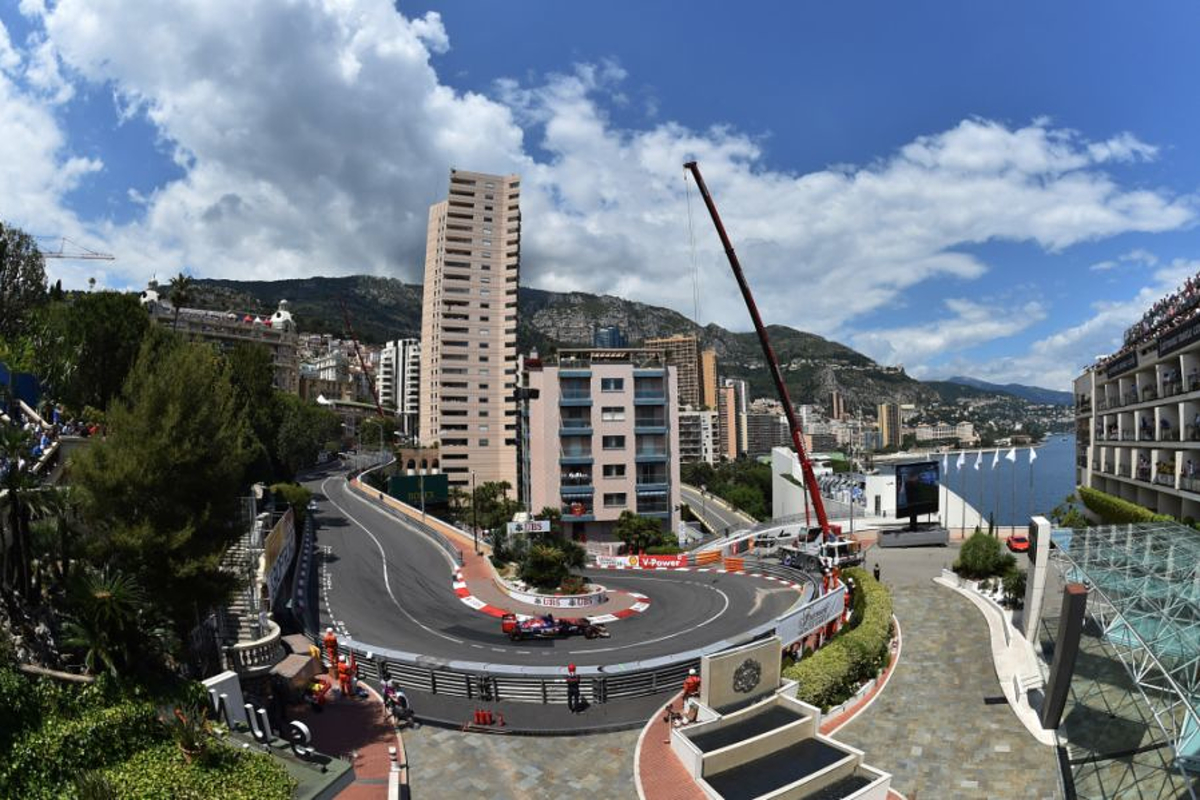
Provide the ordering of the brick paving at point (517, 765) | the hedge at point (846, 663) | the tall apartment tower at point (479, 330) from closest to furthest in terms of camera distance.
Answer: the brick paving at point (517, 765), the hedge at point (846, 663), the tall apartment tower at point (479, 330)

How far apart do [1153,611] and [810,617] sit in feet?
37.5

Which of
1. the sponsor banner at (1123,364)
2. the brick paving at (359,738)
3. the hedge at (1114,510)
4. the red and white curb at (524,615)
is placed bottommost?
the red and white curb at (524,615)

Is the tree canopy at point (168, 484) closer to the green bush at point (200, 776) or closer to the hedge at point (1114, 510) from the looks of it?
the green bush at point (200, 776)

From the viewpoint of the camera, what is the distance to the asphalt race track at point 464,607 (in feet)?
86.9

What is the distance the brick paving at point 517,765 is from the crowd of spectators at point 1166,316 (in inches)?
1482

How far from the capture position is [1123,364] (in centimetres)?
4569

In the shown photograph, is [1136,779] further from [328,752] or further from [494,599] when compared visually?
[494,599]

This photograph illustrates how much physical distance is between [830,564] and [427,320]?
94.0m

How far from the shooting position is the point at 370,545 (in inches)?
1741

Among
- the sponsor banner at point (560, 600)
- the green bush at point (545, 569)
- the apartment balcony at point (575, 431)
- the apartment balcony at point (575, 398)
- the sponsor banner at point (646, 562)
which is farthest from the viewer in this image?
the apartment balcony at point (575, 398)

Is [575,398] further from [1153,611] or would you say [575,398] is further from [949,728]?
[1153,611]

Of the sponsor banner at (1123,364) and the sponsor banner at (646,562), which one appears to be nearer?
the sponsor banner at (1123,364)

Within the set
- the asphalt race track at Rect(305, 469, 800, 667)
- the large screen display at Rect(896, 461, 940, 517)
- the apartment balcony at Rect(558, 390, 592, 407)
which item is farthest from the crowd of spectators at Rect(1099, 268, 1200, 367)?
the apartment balcony at Rect(558, 390, 592, 407)

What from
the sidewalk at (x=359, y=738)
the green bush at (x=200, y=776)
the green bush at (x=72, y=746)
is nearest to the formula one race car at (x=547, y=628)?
the sidewalk at (x=359, y=738)
